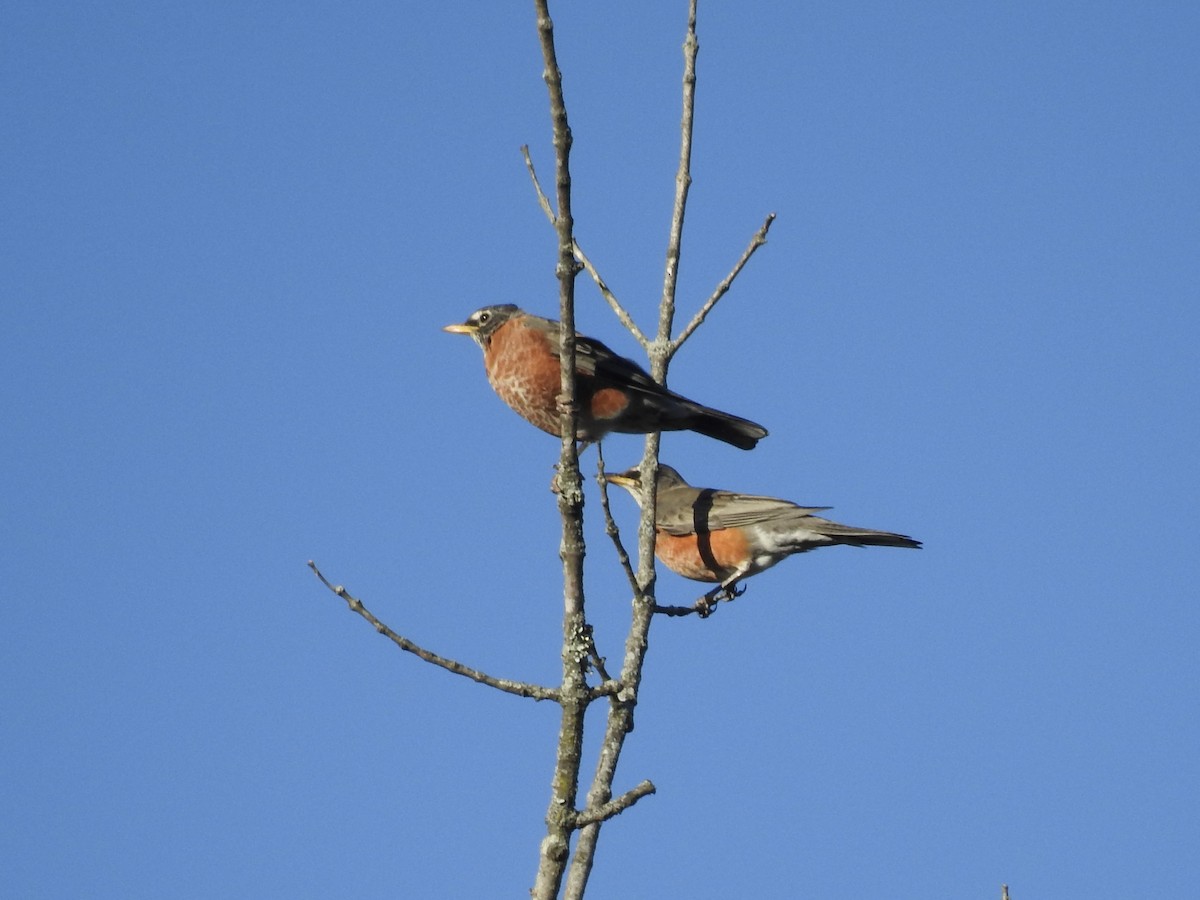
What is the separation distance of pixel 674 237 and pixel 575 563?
1.98m

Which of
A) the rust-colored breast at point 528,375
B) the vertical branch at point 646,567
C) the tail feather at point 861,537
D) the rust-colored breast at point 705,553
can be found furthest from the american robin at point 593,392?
the rust-colored breast at point 705,553

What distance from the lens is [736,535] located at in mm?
8172

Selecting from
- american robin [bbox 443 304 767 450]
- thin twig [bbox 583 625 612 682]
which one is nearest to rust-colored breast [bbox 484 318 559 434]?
american robin [bbox 443 304 767 450]

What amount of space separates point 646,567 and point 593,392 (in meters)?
1.12

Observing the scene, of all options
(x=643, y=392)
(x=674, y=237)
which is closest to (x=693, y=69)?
(x=674, y=237)

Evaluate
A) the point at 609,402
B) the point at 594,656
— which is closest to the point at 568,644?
the point at 594,656

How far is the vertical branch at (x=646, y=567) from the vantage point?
398 centimetres

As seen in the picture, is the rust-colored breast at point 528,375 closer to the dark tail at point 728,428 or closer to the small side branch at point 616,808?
the dark tail at point 728,428

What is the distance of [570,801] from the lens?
323 cm

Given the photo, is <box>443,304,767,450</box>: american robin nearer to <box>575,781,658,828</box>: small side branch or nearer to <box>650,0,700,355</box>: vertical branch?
<box>650,0,700,355</box>: vertical branch

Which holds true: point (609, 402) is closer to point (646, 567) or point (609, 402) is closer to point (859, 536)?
point (646, 567)

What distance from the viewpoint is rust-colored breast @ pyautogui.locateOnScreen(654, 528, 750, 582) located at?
26.8 ft

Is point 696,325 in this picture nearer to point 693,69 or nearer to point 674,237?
point 674,237

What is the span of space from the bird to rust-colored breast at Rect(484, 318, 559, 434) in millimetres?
2409
